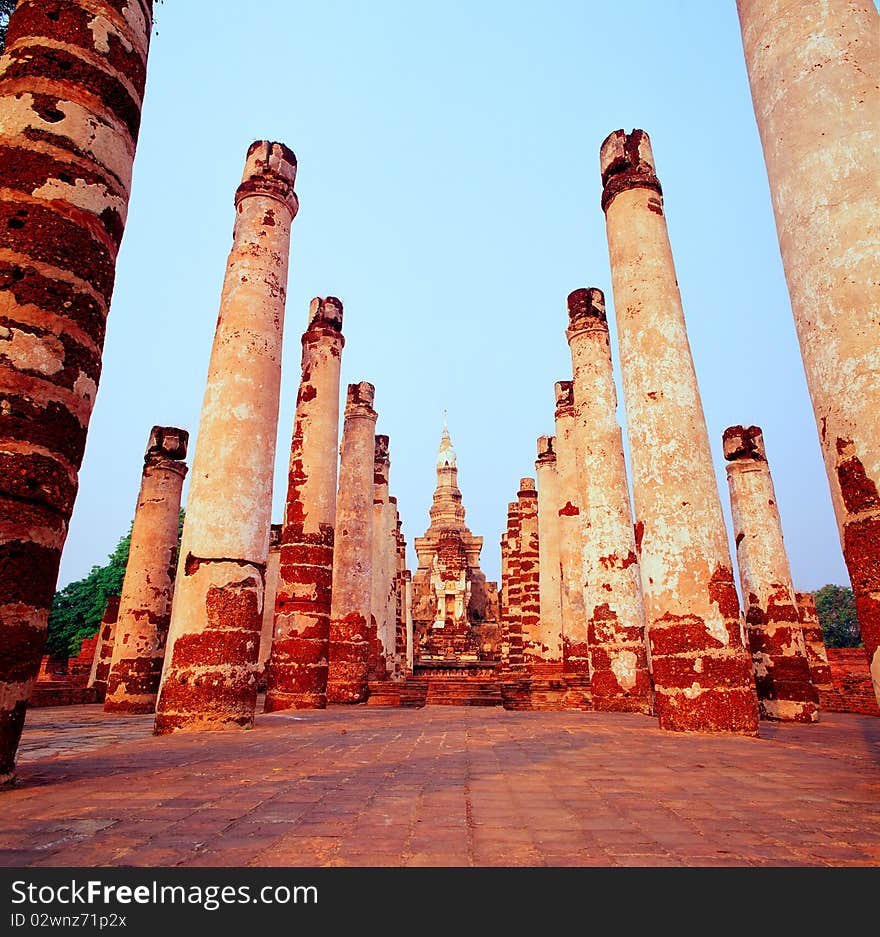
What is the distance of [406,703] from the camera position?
1419 centimetres

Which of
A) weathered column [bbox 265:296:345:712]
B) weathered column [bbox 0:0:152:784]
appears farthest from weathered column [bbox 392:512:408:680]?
weathered column [bbox 0:0:152:784]

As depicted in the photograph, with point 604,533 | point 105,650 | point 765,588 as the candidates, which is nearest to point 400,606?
point 105,650

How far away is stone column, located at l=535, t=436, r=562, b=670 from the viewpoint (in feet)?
60.2

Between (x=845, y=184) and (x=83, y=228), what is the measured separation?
5.01m

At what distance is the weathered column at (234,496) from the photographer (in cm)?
753

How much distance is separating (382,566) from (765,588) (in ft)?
37.0

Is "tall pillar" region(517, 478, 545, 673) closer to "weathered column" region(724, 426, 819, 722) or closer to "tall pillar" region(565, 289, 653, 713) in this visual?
"tall pillar" region(565, 289, 653, 713)

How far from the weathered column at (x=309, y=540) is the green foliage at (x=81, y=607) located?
22504 millimetres

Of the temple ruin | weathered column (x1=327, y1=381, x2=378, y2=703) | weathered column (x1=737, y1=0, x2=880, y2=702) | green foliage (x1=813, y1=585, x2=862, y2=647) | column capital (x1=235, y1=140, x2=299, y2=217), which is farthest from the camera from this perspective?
green foliage (x1=813, y1=585, x2=862, y2=647)

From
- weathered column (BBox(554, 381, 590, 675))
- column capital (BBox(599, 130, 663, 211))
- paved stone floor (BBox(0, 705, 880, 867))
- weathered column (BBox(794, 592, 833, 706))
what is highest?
column capital (BBox(599, 130, 663, 211))

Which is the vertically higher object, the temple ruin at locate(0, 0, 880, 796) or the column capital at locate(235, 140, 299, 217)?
the column capital at locate(235, 140, 299, 217)

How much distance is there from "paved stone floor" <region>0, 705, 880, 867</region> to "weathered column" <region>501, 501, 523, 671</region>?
63.5 feet
